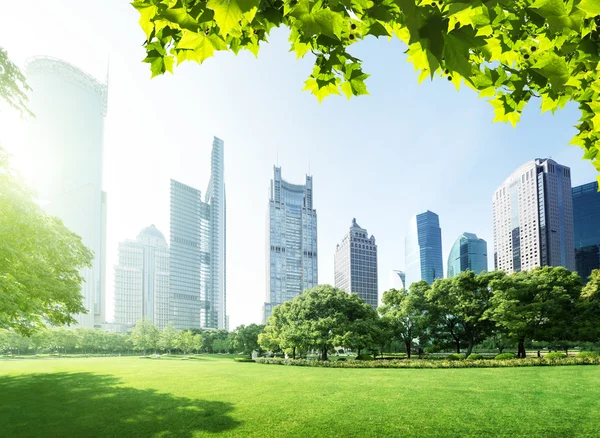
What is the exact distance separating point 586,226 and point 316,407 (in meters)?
149

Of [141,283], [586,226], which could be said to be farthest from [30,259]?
[141,283]

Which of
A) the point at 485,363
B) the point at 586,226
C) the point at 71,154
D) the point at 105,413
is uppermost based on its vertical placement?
the point at 71,154

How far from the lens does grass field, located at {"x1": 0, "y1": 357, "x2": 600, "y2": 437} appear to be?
35.9 feet

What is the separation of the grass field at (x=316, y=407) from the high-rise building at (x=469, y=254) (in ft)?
588

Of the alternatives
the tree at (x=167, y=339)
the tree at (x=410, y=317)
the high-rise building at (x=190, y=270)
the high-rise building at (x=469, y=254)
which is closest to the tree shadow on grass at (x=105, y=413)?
the tree at (x=410, y=317)

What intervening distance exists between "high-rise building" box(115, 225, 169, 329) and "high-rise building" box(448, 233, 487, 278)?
139 metres

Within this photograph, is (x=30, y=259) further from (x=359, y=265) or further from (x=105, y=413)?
(x=359, y=265)

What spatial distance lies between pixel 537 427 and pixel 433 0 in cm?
1261

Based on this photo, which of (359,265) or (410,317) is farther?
(359,265)

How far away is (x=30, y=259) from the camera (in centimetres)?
1392

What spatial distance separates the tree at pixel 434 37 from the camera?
2125mm

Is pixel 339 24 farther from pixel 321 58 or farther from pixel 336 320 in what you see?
pixel 336 320

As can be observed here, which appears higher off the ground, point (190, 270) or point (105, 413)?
point (190, 270)

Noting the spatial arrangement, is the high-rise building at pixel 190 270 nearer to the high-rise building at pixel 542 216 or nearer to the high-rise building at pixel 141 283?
the high-rise building at pixel 141 283
